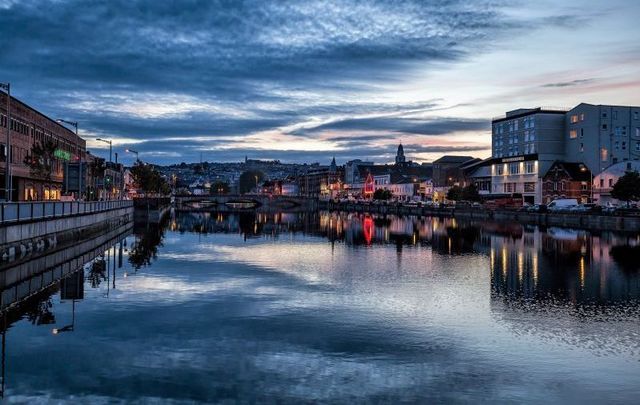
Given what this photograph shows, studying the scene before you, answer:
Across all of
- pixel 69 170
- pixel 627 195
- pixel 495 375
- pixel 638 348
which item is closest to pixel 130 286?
pixel 495 375

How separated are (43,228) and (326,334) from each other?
109 feet

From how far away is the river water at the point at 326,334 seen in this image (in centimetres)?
1859

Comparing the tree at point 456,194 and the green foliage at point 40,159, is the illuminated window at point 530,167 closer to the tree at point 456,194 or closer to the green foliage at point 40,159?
the tree at point 456,194

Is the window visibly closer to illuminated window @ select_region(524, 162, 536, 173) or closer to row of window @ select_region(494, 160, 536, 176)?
row of window @ select_region(494, 160, 536, 176)

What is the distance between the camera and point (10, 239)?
1636 inches

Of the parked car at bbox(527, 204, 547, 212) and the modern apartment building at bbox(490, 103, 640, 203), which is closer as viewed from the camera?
the parked car at bbox(527, 204, 547, 212)

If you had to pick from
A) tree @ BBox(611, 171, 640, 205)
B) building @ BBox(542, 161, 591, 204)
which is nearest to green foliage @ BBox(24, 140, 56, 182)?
tree @ BBox(611, 171, 640, 205)

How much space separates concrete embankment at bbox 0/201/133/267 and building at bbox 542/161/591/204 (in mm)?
108252

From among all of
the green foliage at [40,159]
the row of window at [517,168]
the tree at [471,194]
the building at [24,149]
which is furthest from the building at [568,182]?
the green foliage at [40,159]

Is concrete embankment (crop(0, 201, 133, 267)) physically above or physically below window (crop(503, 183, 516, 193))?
below

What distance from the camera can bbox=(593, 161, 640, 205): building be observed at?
13175cm

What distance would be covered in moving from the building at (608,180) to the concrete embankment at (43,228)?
341ft

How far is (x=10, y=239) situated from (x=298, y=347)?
26.9 m

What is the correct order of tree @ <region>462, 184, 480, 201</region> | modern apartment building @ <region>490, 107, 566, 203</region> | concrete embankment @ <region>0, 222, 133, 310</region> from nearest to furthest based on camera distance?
concrete embankment @ <region>0, 222, 133, 310</region> → modern apartment building @ <region>490, 107, 566, 203</region> → tree @ <region>462, 184, 480, 201</region>
